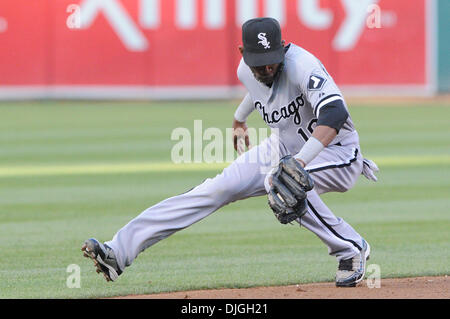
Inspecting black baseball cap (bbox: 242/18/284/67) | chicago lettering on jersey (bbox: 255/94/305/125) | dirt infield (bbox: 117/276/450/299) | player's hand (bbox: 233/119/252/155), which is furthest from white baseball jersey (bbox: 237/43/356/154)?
dirt infield (bbox: 117/276/450/299)

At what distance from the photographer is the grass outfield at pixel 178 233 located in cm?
657

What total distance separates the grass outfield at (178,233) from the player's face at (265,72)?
1354 mm

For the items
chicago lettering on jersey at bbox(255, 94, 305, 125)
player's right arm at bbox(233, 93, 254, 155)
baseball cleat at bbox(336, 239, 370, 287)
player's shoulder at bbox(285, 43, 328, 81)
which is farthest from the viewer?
player's right arm at bbox(233, 93, 254, 155)

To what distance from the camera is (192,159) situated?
1426 centimetres

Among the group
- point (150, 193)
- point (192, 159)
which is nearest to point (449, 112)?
point (192, 159)

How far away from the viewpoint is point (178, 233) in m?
8.44

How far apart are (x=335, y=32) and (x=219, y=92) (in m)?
3.32

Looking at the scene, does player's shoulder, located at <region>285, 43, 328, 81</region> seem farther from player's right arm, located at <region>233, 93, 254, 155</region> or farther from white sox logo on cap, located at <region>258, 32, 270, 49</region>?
player's right arm, located at <region>233, 93, 254, 155</region>

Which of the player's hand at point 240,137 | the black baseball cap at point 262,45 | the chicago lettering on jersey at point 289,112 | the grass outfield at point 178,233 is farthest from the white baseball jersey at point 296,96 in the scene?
the grass outfield at point 178,233

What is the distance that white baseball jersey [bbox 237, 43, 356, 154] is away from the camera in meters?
5.52

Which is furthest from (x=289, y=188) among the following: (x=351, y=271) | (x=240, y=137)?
(x=240, y=137)

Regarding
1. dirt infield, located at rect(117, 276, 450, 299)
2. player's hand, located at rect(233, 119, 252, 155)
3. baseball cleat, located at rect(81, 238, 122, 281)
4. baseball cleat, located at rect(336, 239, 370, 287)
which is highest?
player's hand, located at rect(233, 119, 252, 155)

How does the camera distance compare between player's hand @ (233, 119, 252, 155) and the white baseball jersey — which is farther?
player's hand @ (233, 119, 252, 155)

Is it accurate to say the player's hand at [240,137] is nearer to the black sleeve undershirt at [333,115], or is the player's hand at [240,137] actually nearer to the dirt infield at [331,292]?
the dirt infield at [331,292]
